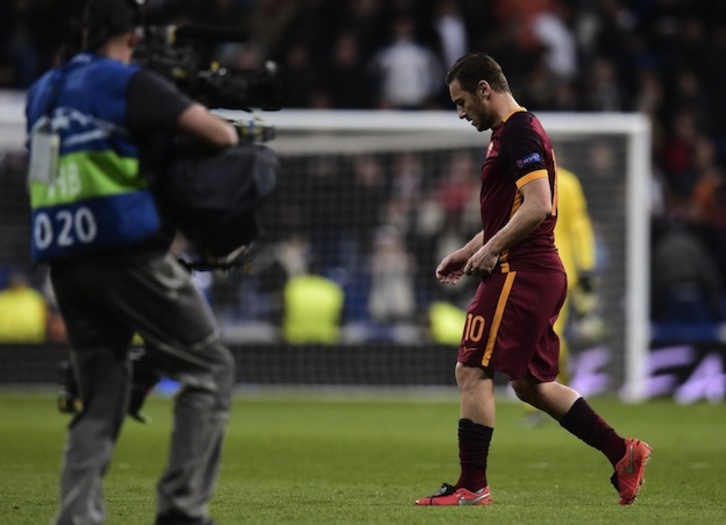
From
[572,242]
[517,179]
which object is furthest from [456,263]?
[572,242]

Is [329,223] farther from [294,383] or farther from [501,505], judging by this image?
[501,505]

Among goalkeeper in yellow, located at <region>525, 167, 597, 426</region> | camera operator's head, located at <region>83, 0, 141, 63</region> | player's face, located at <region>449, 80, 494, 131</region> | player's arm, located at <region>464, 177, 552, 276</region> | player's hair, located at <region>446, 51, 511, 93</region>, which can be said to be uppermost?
camera operator's head, located at <region>83, 0, 141, 63</region>

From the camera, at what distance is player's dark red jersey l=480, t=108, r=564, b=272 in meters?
7.15

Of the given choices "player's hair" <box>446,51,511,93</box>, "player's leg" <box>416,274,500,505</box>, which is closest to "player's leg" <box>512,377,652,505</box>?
"player's leg" <box>416,274,500,505</box>

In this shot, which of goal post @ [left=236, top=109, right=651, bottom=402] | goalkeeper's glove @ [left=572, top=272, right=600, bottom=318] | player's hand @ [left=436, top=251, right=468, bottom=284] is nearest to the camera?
player's hand @ [left=436, top=251, right=468, bottom=284]

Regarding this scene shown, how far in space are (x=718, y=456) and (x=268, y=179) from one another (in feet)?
19.5

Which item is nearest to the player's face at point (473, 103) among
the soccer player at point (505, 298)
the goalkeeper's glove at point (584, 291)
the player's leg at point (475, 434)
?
the soccer player at point (505, 298)

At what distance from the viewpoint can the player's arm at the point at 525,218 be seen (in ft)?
23.2

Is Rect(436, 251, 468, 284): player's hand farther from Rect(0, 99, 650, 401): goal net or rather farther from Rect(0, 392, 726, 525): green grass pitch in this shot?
Rect(0, 99, 650, 401): goal net

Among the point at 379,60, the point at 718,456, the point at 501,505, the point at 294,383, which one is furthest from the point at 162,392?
the point at 501,505

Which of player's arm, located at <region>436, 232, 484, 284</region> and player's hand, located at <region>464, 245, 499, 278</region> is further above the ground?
player's hand, located at <region>464, 245, 499, 278</region>

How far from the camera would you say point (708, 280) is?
18.7 metres

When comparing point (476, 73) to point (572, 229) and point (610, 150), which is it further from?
point (610, 150)

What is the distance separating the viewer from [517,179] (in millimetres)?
7168
